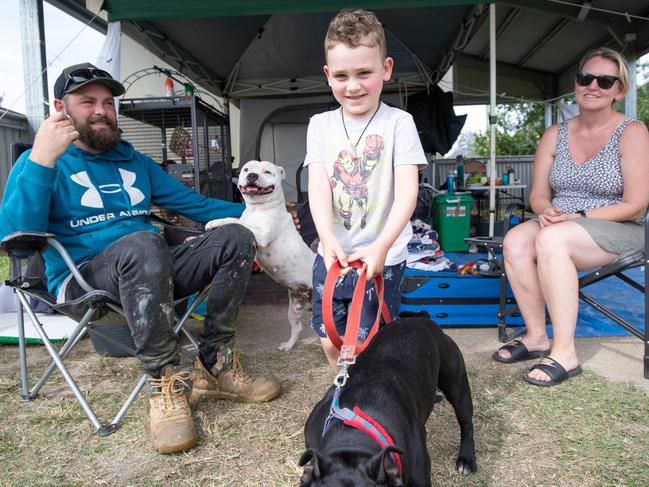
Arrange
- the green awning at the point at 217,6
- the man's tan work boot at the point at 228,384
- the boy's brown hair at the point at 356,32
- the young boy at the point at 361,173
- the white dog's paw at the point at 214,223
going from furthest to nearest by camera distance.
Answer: the green awning at the point at 217,6 < the white dog's paw at the point at 214,223 < the man's tan work boot at the point at 228,384 < the young boy at the point at 361,173 < the boy's brown hair at the point at 356,32

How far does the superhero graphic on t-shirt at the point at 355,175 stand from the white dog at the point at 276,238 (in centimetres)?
106

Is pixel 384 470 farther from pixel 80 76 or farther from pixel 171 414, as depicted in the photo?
pixel 80 76

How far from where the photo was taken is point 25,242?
192 centimetres

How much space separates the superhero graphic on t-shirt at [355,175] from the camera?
5.71 feet

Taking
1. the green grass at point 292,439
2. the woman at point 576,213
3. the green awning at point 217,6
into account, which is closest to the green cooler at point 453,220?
the green awning at point 217,6

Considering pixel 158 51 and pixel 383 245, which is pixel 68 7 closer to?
pixel 158 51

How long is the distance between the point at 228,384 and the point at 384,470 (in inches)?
54.9

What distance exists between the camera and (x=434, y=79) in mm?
6430

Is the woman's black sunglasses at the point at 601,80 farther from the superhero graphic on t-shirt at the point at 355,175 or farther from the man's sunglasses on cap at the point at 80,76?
the man's sunglasses on cap at the point at 80,76

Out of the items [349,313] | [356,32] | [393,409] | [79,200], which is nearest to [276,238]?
[79,200]

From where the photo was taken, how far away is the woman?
228cm

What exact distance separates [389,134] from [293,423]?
123 cm

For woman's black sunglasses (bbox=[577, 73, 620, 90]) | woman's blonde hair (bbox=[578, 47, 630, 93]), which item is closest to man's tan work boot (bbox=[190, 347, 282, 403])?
woman's black sunglasses (bbox=[577, 73, 620, 90])

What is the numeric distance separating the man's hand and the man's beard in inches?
11.5
